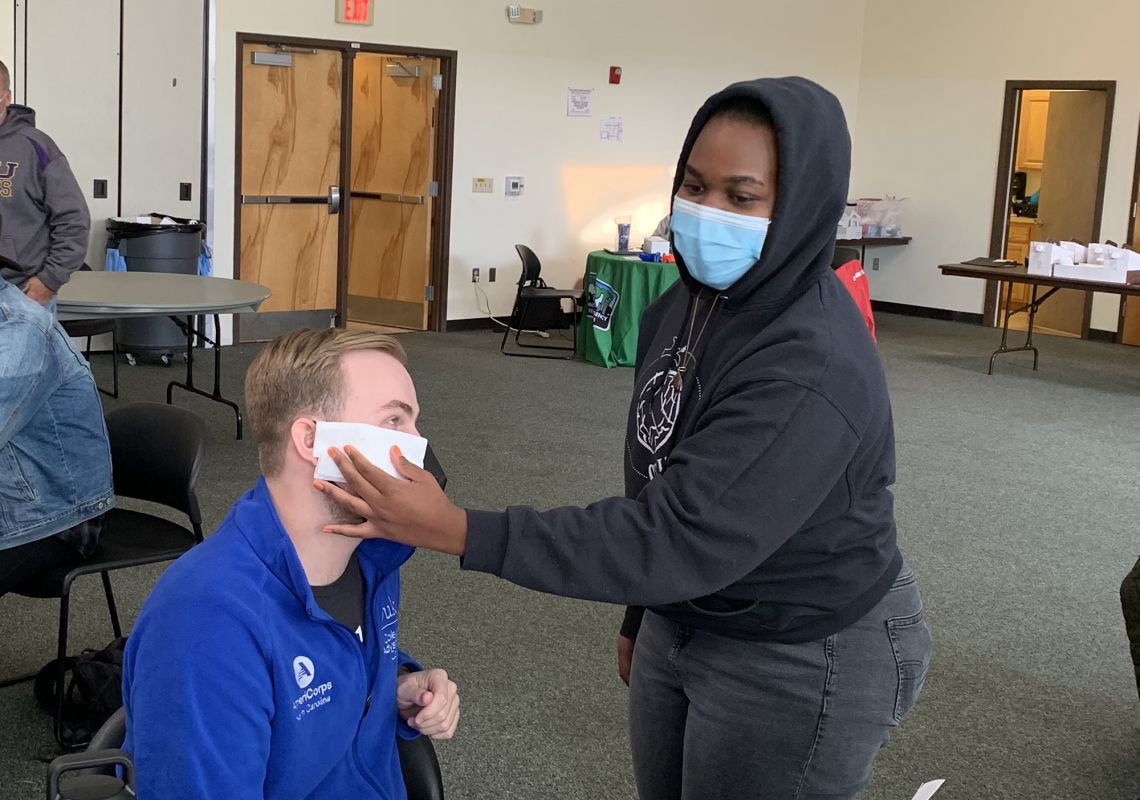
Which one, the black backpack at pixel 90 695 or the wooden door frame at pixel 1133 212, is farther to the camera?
the wooden door frame at pixel 1133 212

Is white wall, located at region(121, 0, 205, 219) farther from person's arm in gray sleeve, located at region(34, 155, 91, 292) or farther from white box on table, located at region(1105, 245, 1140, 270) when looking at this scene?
white box on table, located at region(1105, 245, 1140, 270)

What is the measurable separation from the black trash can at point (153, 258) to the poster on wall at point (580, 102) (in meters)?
3.44

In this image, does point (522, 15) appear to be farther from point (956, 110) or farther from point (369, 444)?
point (369, 444)

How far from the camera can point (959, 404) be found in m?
7.39

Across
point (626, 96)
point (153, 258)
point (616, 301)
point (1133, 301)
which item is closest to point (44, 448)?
point (153, 258)

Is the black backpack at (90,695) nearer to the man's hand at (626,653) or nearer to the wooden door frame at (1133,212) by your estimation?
the man's hand at (626,653)

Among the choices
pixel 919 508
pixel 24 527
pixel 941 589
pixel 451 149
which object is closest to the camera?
pixel 24 527

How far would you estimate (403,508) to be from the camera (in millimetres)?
1162

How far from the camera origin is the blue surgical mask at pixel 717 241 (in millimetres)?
1312

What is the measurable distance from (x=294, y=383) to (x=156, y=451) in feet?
5.37

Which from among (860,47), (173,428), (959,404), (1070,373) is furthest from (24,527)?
(860,47)

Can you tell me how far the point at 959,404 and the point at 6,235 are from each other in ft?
17.3

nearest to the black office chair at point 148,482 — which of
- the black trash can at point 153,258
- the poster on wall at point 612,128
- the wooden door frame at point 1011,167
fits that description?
the black trash can at point 153,258

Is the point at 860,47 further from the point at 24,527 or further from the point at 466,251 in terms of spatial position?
the point at 24,527
